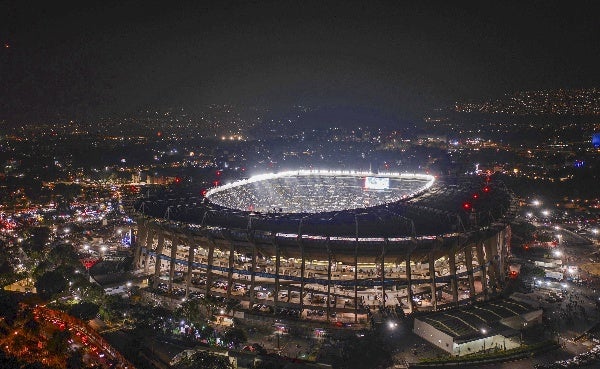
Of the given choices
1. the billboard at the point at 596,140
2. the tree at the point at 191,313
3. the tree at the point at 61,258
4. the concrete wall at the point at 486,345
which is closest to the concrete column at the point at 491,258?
the concrete wall at the point at 486,345

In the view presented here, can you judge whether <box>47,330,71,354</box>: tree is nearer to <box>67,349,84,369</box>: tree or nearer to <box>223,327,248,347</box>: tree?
<box>67,349,84,369</box>: tree

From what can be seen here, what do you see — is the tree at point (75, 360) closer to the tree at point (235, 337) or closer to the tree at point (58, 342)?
the tree at point (58, 342)

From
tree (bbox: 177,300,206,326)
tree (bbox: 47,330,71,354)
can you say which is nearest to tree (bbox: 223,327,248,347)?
tree (bbox: 177,300,206,326)

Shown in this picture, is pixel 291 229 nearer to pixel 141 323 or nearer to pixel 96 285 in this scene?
pixel 141 323

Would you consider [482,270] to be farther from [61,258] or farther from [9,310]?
[61,258]

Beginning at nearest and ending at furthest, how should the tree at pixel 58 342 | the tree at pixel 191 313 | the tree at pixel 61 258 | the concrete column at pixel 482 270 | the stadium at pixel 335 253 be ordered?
the tree at pixel 58 342 → the tree at pixel 191 313 → the stadium at pixel 335 253 → the concrete column at pixel 482 270 → the tree at pixel 61 258

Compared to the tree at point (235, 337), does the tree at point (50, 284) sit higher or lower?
higher

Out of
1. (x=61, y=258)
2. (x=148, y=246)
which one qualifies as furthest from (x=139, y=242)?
(x=61, y=258)
